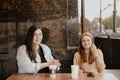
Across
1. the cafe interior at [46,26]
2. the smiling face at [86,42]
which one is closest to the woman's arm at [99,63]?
the smiling face at [86,42]

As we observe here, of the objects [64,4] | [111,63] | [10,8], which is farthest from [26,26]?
[111,63]

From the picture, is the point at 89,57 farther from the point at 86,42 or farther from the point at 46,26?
the point at 46,26

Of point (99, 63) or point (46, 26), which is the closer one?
point (99, 63)

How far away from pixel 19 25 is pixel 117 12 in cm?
190

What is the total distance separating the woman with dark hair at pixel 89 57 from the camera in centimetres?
310

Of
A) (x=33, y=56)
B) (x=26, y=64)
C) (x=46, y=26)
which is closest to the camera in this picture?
(x=26, y=64)

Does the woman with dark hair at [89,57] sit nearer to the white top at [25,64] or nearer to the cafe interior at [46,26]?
the white top at [25,64]

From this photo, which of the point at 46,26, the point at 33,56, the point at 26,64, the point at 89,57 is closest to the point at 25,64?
the point at 26,64

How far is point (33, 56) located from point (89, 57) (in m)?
0.72

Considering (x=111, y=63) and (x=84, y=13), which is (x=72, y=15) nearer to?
(x=84, y=13)

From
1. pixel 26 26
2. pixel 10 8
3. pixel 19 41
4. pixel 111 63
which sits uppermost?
pixel 10 8

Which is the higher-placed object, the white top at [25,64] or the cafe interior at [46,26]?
the cafe interior at [46,26]

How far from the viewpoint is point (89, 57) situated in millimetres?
3148

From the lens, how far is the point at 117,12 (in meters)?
4.73
